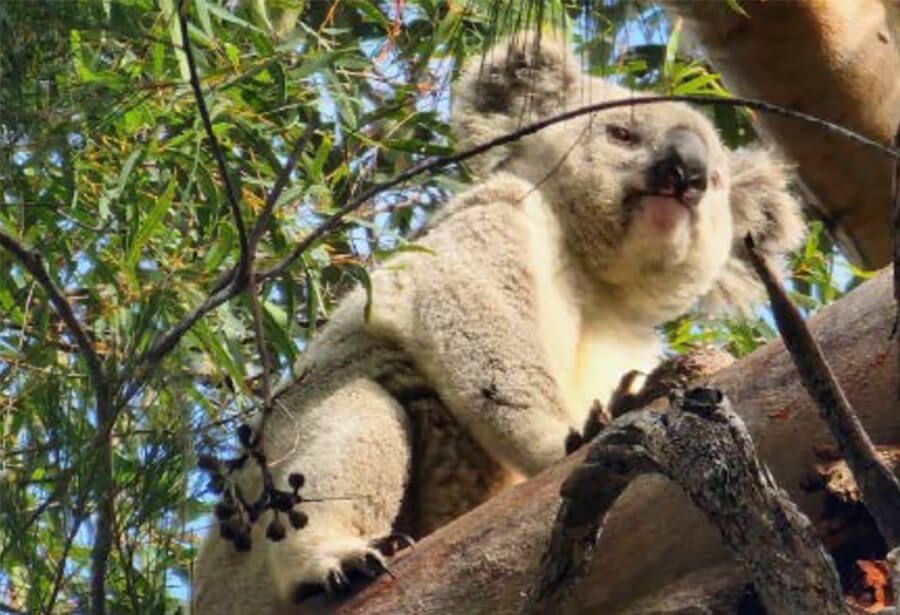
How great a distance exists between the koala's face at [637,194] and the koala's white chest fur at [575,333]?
0.26 feet

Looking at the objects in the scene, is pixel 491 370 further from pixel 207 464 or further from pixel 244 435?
pixel 207 464

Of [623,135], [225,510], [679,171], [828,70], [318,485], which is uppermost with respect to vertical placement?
[623,135]

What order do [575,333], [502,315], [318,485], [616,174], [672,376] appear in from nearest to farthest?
[672,376] → [318,485] → [502,315] → [575,333] → [616,174]

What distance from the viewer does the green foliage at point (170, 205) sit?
268 cm

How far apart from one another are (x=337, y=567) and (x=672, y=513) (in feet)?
2.30

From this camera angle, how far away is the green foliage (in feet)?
8.79

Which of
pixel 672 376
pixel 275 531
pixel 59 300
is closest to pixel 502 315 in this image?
pixel 672 376

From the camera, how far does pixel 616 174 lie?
178 inches

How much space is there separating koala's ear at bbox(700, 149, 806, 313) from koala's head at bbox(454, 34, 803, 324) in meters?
0.23

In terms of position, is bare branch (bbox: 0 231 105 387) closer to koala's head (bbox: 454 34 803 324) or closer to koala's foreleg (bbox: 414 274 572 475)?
koala's foreleg (bbox: 414 274 572 475)

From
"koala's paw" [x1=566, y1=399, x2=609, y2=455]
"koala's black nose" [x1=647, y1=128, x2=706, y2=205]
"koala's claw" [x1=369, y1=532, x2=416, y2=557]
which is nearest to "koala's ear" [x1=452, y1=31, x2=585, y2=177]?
"koala's black nose" [x1=647, y1=128, x2=706, y2=205]

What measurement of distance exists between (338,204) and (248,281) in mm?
1896

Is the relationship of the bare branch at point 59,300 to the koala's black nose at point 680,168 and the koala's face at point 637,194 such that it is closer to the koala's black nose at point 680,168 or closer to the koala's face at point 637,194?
the koala's face at point 637,194

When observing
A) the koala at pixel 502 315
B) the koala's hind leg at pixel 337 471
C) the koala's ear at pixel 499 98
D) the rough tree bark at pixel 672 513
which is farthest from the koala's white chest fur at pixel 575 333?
the rough tree bark at pixel 672 513
